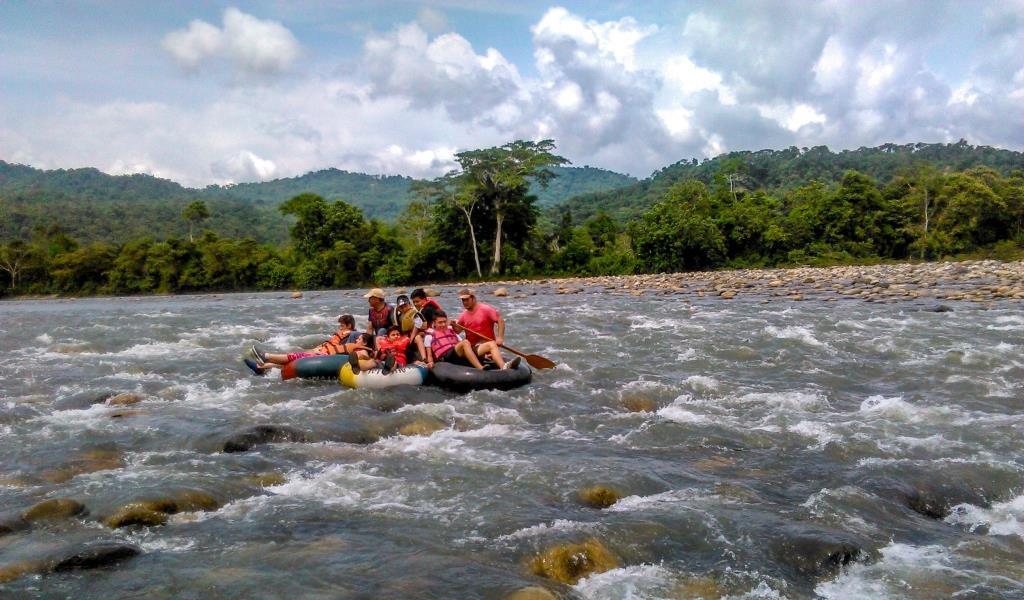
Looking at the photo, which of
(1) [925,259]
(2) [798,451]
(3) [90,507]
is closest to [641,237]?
(1) [925,259]

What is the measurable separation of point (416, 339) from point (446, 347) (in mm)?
542

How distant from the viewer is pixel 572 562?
468 centimetres

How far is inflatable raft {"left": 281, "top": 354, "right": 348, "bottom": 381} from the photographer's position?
412 inches

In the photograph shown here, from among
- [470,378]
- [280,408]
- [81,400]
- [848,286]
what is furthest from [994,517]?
[848,286]

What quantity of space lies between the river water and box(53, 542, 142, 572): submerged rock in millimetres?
91

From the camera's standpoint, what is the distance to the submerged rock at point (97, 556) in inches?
179

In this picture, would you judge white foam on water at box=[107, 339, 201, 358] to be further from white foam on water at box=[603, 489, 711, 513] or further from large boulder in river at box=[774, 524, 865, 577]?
large boulder in river at box=[774, 524, 865, 577]

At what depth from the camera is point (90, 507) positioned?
5.59 meters

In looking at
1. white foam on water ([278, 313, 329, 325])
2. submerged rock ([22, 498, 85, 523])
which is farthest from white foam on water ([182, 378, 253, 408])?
white foam on water ([278, 313, 329, 325])

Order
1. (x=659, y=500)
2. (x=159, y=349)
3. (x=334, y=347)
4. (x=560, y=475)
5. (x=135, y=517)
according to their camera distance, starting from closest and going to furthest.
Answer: (x=135, y=517) → (x=659, y=500) → (x=560, y=475) → (x=334, y=347) → (x=159, y=349)

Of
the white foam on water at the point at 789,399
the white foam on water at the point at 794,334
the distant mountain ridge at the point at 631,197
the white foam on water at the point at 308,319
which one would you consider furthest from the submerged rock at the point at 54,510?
the distant mountain ridge at the point at 631,197

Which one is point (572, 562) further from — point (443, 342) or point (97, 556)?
point (443, 342)

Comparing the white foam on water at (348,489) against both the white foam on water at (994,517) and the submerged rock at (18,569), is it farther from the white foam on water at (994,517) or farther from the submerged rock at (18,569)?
the white foam on water at (994,517)

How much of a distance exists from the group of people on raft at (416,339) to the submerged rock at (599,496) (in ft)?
14.1
